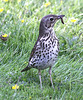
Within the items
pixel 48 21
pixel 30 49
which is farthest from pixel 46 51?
pixel 30 49

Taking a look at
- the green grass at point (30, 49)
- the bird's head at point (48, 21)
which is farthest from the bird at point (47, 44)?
the green grass at point (30, 49)

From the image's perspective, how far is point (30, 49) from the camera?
18.0 ft

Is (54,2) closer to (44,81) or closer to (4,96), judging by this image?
(44,81)

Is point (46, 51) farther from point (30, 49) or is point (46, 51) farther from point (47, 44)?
point (30, 49)

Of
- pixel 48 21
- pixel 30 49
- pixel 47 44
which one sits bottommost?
pixel 30 49

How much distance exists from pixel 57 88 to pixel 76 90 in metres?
0.33

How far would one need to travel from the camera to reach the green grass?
426 centimetres

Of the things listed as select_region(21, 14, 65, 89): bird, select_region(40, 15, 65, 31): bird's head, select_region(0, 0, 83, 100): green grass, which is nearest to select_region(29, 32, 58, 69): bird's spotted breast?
select_region(21, 14, 65, 89): bird

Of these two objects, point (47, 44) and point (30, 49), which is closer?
point (47, 44)

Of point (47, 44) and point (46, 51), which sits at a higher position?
point (47, 44)

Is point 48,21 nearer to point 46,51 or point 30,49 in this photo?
point 46,51

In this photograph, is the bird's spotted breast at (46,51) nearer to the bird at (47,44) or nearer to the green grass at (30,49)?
the bird at (47,44)

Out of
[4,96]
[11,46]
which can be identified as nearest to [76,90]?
[4,96]

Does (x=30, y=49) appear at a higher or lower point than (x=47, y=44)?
lower
